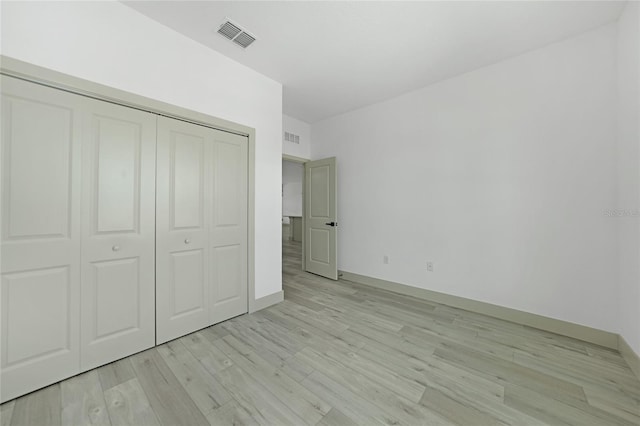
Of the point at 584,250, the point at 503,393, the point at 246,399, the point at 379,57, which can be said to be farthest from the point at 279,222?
the point at 584,250

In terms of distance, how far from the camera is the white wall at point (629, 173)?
1.82 meters

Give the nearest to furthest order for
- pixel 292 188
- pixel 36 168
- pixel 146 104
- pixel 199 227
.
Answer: pixel 36 168 → pixel 146 104 → pixel 199 227 → pixel 292 188

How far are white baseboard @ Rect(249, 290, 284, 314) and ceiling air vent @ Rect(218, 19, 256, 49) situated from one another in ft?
9.29

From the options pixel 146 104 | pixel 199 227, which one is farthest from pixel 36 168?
pixel 199 227

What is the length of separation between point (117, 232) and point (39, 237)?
41cm

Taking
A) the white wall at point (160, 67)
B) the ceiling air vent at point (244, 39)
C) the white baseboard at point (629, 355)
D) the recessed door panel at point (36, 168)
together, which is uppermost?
the ceiling air vent at point (244, 39)

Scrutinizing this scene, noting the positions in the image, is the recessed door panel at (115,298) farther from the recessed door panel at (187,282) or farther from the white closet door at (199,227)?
the recessed door panel at (187,282)

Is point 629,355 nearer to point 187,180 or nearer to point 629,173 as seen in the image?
point 629,173

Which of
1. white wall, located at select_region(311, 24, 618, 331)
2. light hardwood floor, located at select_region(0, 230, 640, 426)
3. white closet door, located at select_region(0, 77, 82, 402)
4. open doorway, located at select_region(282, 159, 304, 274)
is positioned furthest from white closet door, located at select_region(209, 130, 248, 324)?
open doorway, located at select_region(282, 159, 304, 274)

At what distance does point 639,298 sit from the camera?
1.77 m

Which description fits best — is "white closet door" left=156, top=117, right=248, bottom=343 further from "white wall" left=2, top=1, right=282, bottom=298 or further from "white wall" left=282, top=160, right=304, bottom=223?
"white wall" left=282, top=160, right=304, bottom=223

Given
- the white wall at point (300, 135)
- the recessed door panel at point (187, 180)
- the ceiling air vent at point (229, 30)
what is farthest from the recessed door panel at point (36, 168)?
the white wall at point (300, 135)

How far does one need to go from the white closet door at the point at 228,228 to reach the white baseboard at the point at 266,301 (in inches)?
3.7

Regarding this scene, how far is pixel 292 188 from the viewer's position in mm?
9344
